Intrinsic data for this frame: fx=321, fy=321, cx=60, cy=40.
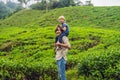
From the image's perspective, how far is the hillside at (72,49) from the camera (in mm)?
13086

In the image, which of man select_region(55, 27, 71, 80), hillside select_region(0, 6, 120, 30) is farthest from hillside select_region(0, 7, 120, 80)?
man select_region(55, 27, 71, 80)

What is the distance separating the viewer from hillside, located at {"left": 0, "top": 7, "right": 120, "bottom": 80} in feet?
42.9

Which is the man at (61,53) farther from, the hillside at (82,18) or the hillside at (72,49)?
the hillside at (82,18)

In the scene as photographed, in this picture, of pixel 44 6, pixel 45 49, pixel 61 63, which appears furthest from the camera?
pixel 44 6

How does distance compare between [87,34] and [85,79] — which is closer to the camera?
[85,79]

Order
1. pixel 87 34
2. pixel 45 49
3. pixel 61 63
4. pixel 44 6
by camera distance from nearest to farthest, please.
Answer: pixel 61 63
pixel 45 49
pixel 87 34
pixel 44 6

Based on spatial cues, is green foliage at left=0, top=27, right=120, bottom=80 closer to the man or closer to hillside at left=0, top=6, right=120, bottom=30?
the man

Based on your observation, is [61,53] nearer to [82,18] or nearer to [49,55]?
[49,55]

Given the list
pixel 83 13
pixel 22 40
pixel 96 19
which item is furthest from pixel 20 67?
pixel 83 13

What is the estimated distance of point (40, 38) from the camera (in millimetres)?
37125

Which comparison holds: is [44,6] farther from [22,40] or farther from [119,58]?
[119,58]

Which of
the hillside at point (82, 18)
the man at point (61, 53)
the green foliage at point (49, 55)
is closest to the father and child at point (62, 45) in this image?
the man at point (61, 53)

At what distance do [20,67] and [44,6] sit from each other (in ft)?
225

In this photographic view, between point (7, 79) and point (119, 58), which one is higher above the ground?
point (119, 58)
